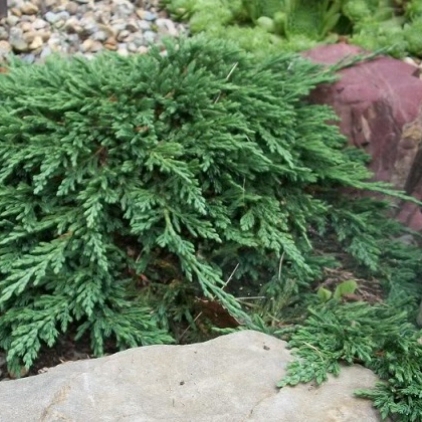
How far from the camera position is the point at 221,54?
3.27 m

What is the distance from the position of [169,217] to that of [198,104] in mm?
527

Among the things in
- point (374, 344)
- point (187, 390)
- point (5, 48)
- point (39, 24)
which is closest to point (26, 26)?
point (39, 24)

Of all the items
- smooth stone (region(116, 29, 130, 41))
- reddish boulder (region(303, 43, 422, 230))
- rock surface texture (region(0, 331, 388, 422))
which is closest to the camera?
rock surface texture (region(0, 331, 388, 422))

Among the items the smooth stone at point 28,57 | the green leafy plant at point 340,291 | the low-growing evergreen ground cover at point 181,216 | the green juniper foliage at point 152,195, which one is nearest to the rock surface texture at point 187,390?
the low-growing evergreen ground cover at point 181,216

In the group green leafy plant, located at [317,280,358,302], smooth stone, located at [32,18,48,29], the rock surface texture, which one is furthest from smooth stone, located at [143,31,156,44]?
the rock surface texture

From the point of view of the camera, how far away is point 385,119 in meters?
3.55

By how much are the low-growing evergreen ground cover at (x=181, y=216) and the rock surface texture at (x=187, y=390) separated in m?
0.23

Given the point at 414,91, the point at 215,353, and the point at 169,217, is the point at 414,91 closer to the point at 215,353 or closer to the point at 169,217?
the point at 169,217

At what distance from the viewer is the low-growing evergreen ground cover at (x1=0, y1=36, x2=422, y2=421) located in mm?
2756

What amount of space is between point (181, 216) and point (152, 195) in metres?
0.14

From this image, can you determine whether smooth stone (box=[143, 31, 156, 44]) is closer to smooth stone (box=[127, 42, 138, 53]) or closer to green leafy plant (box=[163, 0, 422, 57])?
smooth stone (box=[127, 42, 138, 53])

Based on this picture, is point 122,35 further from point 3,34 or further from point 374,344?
point 374,344

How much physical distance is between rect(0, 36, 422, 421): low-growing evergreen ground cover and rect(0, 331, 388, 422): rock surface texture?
23 centimetres

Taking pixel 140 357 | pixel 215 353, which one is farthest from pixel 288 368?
pixel 140 357
